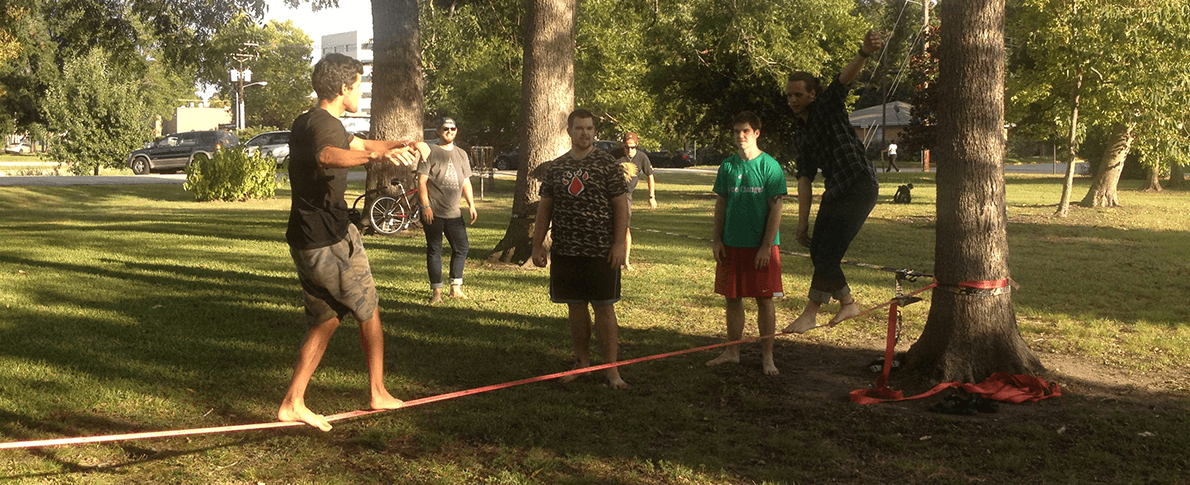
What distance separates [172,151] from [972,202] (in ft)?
121

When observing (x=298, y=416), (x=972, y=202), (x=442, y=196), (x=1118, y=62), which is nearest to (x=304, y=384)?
(x=298, y=416)

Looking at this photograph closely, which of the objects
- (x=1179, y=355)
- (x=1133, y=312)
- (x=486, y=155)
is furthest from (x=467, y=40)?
(x=1179, y=355)

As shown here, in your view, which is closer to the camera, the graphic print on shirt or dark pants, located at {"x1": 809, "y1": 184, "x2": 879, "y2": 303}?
the graphic print on shirt

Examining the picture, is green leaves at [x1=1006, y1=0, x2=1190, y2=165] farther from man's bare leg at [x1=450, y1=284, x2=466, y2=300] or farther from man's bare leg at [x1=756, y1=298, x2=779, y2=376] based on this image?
man's bare leg at [x1=756, y1=298, x2=779, y2=376]

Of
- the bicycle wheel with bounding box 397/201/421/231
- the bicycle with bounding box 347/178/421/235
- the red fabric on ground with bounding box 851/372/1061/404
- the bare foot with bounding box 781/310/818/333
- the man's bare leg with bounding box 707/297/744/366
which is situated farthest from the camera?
the bicycle wheel with bounding box 397/201/421/231

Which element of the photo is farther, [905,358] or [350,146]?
[905,358]

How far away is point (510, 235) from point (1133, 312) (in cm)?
670

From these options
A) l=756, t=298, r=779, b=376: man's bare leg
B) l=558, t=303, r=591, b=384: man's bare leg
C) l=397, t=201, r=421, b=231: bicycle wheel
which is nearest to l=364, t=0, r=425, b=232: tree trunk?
l=397, t=201, r=421, b=231: bicycle wheel

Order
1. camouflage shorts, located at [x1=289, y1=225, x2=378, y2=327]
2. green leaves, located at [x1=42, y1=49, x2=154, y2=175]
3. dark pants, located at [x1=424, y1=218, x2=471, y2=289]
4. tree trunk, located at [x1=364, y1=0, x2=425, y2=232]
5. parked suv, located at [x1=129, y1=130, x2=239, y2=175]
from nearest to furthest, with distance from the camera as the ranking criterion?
camouflage shorts, located at [x1=289, y1=225, x2=378, y2=327] → dark pants, located at [x1=424, y1=218, x2=471, y2=289] → tree trunk, located at [x1=364, y1=0, x2=425, y2=232] → green leaves, located at [x1=42, y1=49, x2=154, y2=175] → parked suv, located at [x1=129, y1=130, x2=239, y2=175]

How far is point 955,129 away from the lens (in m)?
6.09

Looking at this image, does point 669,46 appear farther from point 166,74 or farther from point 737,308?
point 737,308

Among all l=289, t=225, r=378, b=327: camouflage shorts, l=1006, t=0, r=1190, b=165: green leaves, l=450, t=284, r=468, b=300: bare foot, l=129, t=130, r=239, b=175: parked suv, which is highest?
l=1006, t=0, r=1190, b=165: green leaves

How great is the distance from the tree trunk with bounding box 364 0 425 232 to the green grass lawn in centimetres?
429

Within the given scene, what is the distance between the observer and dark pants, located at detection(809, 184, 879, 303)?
6.71 metres
